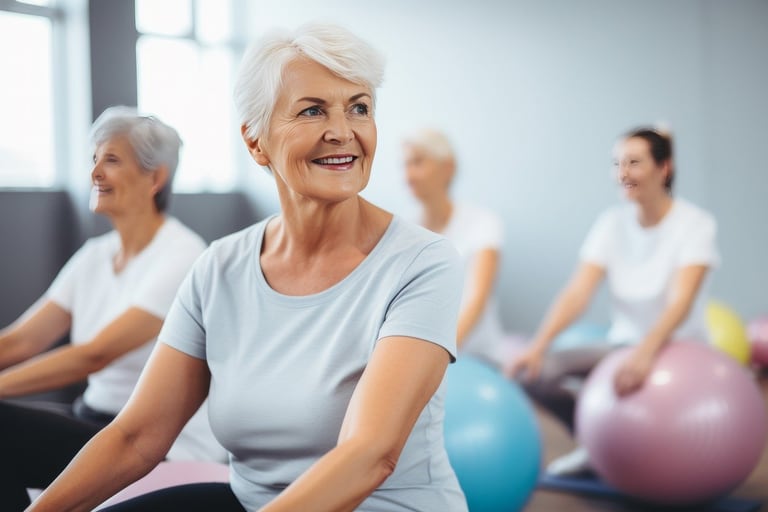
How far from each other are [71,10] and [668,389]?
3.36 metres

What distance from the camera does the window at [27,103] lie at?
13.3ft

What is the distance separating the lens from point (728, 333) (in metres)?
4.63

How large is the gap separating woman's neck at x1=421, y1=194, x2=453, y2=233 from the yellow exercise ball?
2.12 metres

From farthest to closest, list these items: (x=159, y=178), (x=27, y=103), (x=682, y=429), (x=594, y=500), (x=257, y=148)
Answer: (x=27, y=103), (x=594, y=500), (x=682, y=429), (x=159, y=178), (x=257, y=148)

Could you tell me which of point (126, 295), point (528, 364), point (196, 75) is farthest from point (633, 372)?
point (196, 75)

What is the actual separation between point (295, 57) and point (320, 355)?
0.38 metres

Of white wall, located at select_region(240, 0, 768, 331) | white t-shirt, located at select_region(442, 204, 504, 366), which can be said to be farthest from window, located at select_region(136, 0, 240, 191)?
white t-shirt, located at select_region(442, 204, 504, 366)

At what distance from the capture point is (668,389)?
2516mm

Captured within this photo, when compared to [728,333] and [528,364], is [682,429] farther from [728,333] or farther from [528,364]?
[728,333]

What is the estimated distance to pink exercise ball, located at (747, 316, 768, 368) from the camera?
16.3 ft

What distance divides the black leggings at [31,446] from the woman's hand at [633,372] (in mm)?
1493

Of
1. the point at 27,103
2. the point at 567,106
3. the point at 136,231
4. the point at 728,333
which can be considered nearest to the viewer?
the point at 136,231

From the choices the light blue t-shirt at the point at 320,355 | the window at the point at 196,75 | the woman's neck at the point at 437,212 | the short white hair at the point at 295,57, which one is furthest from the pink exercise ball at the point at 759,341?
the short white hair at the point at 295,57

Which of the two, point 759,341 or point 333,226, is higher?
point 333,226
